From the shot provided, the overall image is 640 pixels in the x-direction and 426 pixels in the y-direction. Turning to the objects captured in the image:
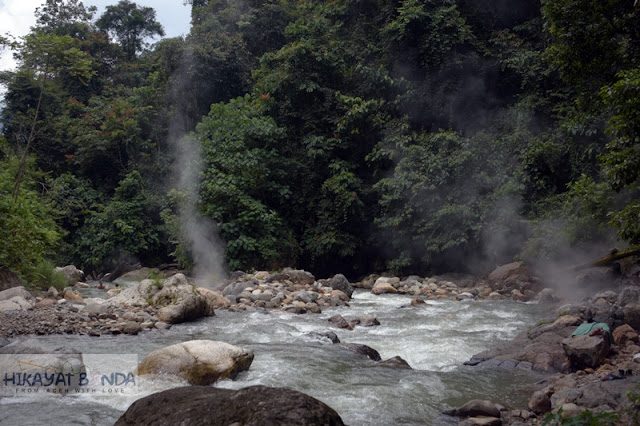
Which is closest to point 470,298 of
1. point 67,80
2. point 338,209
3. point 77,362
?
point 338,209

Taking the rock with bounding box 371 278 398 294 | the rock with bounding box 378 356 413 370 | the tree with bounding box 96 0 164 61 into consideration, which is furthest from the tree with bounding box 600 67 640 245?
the tree with bounding box 96 0 164 61

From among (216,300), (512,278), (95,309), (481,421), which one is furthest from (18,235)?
(512,278)

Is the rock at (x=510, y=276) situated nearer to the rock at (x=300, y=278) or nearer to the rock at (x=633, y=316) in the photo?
the rock at (x=300, y=278)

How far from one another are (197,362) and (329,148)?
41.9ft

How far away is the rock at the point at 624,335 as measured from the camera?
6410 mm

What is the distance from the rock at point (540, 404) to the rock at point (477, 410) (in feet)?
1.35

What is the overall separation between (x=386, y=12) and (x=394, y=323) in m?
12.9

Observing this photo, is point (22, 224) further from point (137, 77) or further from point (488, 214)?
point (137, 77)

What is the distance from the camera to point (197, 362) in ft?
17.4

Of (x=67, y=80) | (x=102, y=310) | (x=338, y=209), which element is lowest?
(x=102, y=310)

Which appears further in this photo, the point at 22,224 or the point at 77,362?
the point at 22,224

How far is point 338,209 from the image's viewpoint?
1694cm

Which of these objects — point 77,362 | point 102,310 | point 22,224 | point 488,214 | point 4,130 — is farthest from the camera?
point 4,130

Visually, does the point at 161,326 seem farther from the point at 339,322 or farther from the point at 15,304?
the point at 339,322
